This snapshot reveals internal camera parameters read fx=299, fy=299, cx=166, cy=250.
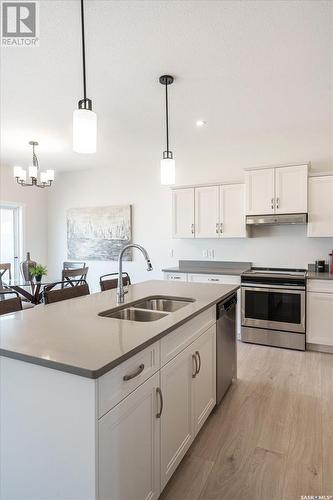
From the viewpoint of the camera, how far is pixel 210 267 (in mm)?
4574

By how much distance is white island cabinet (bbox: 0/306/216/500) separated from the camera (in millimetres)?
1081

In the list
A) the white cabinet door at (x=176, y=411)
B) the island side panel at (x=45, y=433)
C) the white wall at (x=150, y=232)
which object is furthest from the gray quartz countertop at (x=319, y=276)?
the island side panel at (x=45, y=433)

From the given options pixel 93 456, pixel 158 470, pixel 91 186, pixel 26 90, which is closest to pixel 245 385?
pixel 158 470

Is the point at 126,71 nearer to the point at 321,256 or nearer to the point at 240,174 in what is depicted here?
the point at 240,174

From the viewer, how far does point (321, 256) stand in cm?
393

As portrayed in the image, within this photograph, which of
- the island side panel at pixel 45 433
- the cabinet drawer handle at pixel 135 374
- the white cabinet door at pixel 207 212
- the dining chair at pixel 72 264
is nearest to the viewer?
the island side panel at pixel 45 433

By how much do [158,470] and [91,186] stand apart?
491cm

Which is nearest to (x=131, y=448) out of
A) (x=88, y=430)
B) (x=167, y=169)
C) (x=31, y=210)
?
(x=88, y=430)

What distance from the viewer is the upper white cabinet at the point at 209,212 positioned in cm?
411

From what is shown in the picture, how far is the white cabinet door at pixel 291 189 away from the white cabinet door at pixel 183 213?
3.93 ft

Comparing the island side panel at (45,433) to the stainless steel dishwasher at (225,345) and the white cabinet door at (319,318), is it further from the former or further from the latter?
the white cabinet door at (319,318)

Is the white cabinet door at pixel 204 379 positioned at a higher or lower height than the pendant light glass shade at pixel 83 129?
lower

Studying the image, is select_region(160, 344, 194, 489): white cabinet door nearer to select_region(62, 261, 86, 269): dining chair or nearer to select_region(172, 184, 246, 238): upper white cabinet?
select_region(172, 184, 246, 238): upper white cabinet

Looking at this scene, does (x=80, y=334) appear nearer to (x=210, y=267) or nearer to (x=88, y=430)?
(x=88, y=430)
